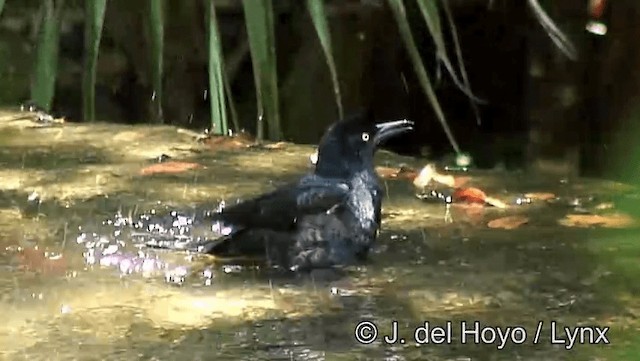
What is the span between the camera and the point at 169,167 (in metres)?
2.16

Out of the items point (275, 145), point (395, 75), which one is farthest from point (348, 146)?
point (395, 75)

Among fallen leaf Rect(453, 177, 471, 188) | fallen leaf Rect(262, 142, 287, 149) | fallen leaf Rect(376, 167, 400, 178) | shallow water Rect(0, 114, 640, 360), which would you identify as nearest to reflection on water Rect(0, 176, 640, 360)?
shallow water Rect(0, 114, 640, 360)

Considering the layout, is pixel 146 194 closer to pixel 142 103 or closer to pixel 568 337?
pixel 568 337

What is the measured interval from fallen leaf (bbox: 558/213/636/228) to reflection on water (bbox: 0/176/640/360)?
4cm

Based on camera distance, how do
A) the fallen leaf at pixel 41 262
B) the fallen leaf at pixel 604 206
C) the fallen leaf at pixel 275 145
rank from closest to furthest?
1. the fallen leaf at pixel 41 262
2. the fallen leaf at pixel 604 206
3. the fallen leaf at pixel 275 145

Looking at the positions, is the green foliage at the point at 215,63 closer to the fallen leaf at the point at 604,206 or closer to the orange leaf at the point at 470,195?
the orange leaf at the point at 470,195

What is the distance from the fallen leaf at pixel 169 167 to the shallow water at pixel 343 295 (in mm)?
266

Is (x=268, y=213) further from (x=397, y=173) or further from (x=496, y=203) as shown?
(x=397, y=173)

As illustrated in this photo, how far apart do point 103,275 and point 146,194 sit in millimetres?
473

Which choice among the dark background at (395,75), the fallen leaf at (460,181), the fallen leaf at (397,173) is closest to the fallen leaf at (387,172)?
the fallen leaf at (397,173)

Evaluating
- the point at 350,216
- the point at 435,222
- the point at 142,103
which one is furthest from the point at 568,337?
the point at 142,103

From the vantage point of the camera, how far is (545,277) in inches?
58.1

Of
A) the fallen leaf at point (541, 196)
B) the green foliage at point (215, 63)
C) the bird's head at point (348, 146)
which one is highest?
the green foliage at point (215, 63)

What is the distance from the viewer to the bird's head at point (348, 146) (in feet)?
5.37
